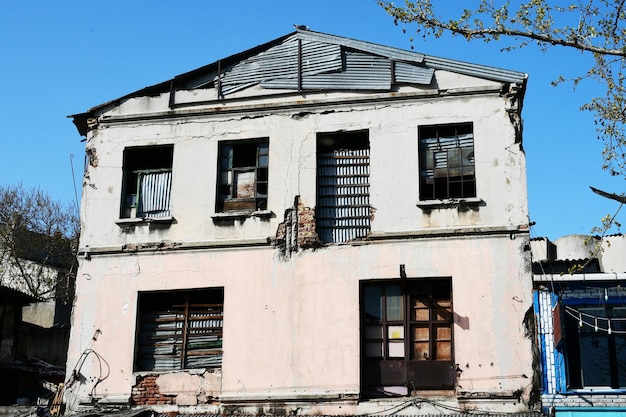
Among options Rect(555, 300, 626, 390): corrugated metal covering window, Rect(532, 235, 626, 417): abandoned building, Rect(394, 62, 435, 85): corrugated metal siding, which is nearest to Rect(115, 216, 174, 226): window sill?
Rect(394, 62, 435, 85): corrugated metal siding

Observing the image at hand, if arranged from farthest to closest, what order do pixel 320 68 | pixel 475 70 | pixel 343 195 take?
pixel 320 68, pixel 343 195, pixel 475 70

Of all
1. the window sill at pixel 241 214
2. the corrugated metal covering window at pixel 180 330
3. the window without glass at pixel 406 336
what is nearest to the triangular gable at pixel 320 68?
the window sill at pixel 241 214

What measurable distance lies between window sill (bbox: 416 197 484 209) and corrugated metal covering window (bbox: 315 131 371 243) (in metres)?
1.19

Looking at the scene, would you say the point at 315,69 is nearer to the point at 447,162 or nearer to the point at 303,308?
the point at 447,162

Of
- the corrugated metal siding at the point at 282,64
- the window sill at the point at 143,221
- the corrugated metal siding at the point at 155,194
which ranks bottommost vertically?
the window sill at the point at 143,221

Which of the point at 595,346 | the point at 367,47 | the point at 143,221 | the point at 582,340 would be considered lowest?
the point at 595,346

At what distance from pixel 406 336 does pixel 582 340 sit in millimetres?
3325

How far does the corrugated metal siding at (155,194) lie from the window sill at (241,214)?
1.36 metres

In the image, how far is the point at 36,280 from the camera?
3488 cm

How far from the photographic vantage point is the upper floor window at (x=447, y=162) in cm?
1558

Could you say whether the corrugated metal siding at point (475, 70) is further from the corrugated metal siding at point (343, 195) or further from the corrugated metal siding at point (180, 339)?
the corrugated metal siding at point (180, 339)

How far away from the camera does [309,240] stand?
1574 centimetres

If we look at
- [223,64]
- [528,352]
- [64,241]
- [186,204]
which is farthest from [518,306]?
[64,241]

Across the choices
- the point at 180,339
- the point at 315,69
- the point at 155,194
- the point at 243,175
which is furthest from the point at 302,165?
the point at 180,339
